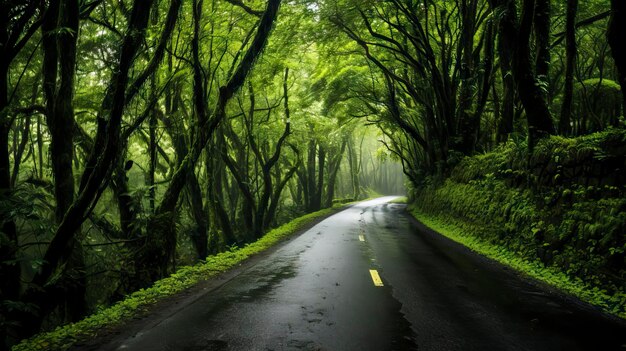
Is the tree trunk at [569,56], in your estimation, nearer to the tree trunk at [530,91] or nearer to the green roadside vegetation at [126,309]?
the tree trunk at [530,91]

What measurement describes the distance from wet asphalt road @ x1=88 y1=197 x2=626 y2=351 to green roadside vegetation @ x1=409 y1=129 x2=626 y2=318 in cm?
91

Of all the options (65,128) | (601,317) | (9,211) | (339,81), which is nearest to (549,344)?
(601,317)

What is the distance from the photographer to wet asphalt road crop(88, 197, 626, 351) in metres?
4.62

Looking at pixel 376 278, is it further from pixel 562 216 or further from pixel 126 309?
pixel 562 216

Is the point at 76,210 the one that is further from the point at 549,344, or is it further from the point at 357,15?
the point at 357,15

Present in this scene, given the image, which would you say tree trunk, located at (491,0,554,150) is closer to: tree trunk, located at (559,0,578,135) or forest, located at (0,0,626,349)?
forest, located at (0,0,626,349)

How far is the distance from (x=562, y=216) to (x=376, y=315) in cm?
584

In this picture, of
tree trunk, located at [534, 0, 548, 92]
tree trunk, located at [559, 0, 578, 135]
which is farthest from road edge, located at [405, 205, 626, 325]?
tree trunk, located at [534, 0, 548, 92]

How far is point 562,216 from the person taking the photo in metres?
8.99

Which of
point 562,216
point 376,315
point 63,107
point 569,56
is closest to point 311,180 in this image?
point 569,56

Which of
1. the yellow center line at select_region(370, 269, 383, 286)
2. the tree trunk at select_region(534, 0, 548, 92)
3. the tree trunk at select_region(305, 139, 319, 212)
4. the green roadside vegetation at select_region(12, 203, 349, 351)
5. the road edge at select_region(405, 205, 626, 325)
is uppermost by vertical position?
the tree trunk at select_region(534, 0, 548, 92)

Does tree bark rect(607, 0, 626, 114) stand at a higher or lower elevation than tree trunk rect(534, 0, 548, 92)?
lower

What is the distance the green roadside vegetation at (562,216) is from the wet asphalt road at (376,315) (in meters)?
0.91

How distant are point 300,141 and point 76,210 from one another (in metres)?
23.8
